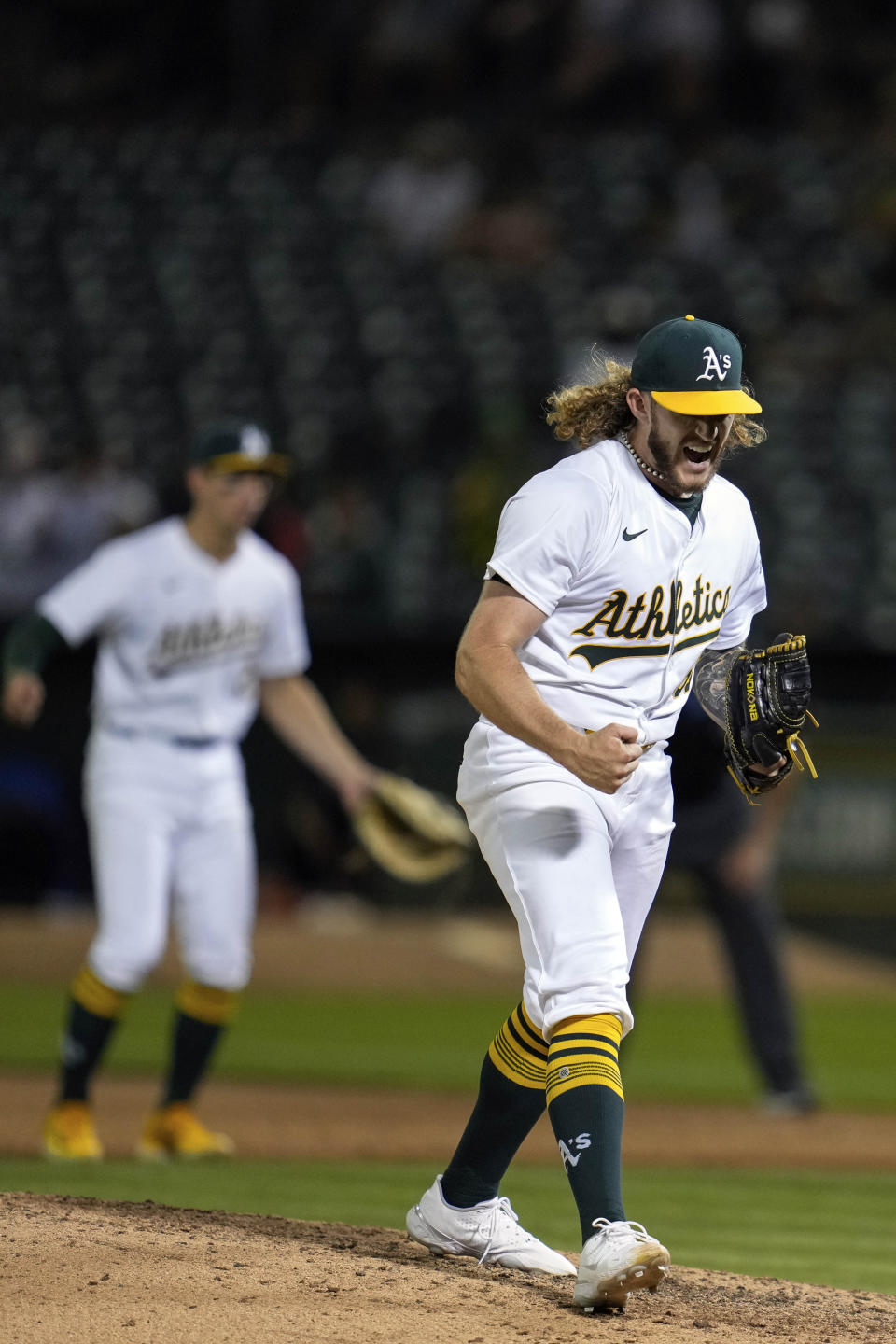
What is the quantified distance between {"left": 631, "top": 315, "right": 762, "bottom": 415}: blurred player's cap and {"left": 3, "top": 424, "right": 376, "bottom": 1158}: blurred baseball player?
2.51m

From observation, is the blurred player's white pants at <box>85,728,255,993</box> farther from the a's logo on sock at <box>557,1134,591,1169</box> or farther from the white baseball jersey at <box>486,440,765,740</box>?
the a's logo on sock at <box>557,1134,591,1169</box>

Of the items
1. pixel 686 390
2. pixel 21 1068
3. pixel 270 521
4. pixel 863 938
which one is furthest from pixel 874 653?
pixel 686 390

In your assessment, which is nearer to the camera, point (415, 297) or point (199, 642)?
point (199, 642)

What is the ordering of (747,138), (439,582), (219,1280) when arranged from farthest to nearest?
(747,138)
(439,582)
(219,1280)

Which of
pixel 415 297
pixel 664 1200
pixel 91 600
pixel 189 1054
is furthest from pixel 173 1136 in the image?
pixel 415 297

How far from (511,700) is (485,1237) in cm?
114

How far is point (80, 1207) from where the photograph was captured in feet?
13.0

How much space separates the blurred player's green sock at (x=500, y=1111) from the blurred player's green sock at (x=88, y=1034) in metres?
2.26

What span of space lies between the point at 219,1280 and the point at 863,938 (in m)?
9.94

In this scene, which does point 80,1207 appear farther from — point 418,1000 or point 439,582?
point 439,582

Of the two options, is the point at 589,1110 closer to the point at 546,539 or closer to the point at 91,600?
the point at 546,539

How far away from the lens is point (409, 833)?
5.65m

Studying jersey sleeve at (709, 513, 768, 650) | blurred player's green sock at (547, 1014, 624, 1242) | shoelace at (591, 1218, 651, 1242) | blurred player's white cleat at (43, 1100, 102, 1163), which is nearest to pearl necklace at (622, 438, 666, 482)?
jersey sleeve at (709, 513, 768, 650)

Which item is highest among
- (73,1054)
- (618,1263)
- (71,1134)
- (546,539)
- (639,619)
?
(546,539)
